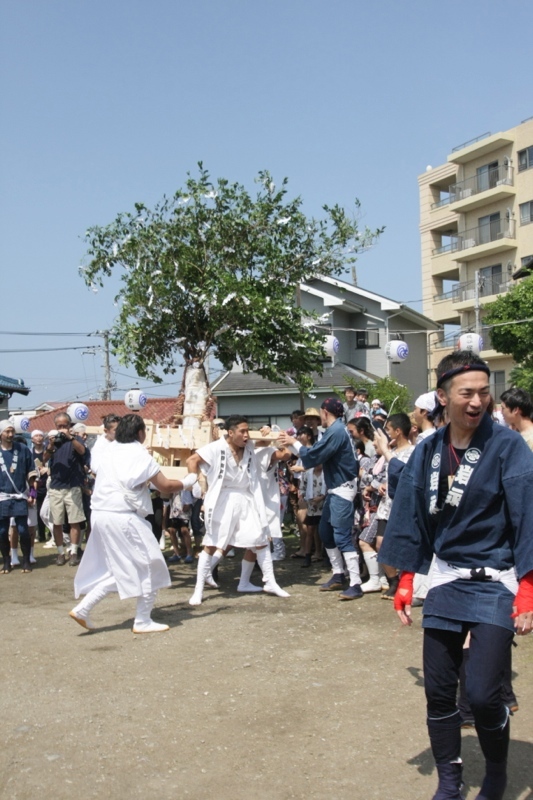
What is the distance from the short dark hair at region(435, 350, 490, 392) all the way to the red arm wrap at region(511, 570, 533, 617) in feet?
3.09

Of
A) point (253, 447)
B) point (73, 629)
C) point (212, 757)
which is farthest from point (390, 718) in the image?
point (253, 447)

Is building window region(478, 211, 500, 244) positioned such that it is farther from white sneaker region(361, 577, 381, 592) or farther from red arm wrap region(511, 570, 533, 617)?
red arm wrap region(511, 570, 533, 617)

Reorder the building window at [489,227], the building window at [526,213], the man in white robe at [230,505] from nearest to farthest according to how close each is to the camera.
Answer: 1. the man in white robe at [230,505]
2. the building window at [526,213]
3. the building window at [489,227]

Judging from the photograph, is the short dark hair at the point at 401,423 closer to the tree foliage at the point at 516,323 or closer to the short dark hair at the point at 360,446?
the short dark hair at the point at 360,446

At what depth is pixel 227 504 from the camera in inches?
333

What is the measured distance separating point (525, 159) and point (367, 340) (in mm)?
12951

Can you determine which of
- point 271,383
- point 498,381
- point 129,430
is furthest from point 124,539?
point 498,381

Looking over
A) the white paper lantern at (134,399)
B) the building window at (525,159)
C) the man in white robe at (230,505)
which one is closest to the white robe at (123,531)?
the man in white robe at (230,505)

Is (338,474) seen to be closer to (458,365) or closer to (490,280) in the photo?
(458,365)

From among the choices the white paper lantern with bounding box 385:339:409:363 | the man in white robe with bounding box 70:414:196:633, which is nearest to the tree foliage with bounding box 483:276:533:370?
the white paper lantern with bounding box 385:339:409:363

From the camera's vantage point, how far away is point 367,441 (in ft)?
30.9

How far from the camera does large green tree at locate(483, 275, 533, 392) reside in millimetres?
23875

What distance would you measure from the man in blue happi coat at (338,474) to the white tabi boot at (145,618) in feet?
7.07

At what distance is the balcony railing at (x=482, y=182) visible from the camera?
37594 mm
